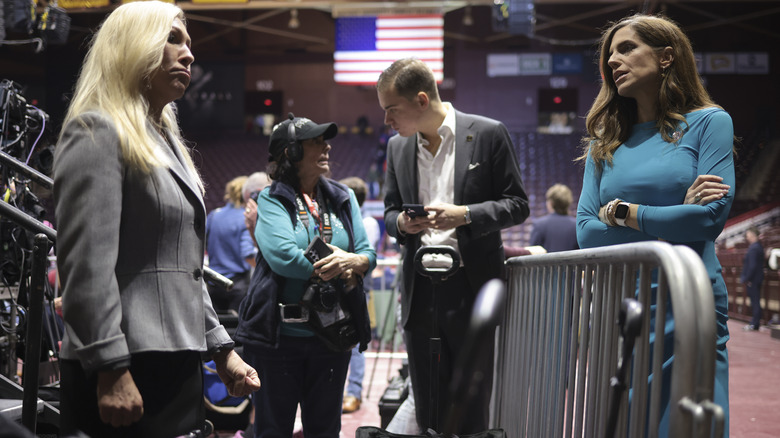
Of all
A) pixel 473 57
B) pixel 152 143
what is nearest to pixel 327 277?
pixel 152 143

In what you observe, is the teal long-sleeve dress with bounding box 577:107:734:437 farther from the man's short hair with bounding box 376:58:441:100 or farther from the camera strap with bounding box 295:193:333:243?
the camera strap with bounding box 295:193:333:243

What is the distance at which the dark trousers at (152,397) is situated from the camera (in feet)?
4.81

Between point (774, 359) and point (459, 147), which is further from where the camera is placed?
point (774, 359)

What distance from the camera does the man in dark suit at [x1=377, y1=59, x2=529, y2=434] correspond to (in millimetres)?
2537

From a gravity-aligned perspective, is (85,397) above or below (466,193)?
below

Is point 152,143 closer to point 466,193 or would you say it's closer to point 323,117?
point 466,193

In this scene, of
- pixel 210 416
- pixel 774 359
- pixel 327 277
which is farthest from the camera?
pixel 774 359

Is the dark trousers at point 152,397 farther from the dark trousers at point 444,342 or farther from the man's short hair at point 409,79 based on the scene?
the man's short hair at point 409,79

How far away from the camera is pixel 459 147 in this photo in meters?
2.65

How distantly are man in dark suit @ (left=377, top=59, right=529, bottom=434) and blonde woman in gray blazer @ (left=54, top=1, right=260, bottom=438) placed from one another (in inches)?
42.2

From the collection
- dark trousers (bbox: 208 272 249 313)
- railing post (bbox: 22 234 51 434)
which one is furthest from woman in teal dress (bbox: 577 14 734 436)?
dark trousers (bbox: 208 272 249 313)

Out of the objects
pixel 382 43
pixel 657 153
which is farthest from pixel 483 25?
pixel 657 153

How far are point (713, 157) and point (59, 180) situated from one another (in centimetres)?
167

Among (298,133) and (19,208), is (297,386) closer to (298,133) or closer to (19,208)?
(298,133)
